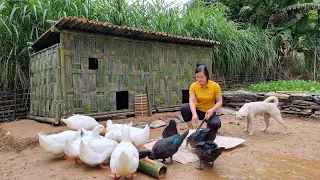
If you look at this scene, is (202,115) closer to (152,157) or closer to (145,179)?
(152,157)

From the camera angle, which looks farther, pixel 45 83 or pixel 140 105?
pixel 140 105

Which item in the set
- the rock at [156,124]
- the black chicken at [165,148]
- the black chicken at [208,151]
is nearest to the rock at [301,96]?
the rock at [156,124]

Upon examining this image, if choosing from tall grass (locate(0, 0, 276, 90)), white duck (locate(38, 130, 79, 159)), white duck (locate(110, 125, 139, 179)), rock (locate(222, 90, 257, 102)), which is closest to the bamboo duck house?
tall grass (locate(0, 0, 276, 90))

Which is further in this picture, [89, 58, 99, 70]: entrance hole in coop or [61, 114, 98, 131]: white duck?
[89, 58, 99, 70]: entrance hole in coop

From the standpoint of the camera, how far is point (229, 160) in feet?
10.7

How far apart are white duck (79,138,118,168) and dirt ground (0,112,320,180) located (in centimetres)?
16

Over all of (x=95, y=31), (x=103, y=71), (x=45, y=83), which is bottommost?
(x=45, y=83)

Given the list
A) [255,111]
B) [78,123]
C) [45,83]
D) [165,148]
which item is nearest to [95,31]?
[45,83]

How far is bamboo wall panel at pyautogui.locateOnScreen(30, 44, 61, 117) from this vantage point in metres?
5.26

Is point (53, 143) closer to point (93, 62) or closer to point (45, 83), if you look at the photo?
point (45, 83)

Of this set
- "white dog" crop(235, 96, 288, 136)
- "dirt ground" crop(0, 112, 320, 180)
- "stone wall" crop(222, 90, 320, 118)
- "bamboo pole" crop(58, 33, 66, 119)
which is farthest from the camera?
"stone wall" crop(222, 90, 320, 118)

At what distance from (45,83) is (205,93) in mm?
3828

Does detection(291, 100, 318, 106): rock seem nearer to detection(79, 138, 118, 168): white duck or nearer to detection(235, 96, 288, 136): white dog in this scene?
detection(235, 96, 288, 136): white dog

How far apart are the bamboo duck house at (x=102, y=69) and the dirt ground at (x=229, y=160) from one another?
87cm
